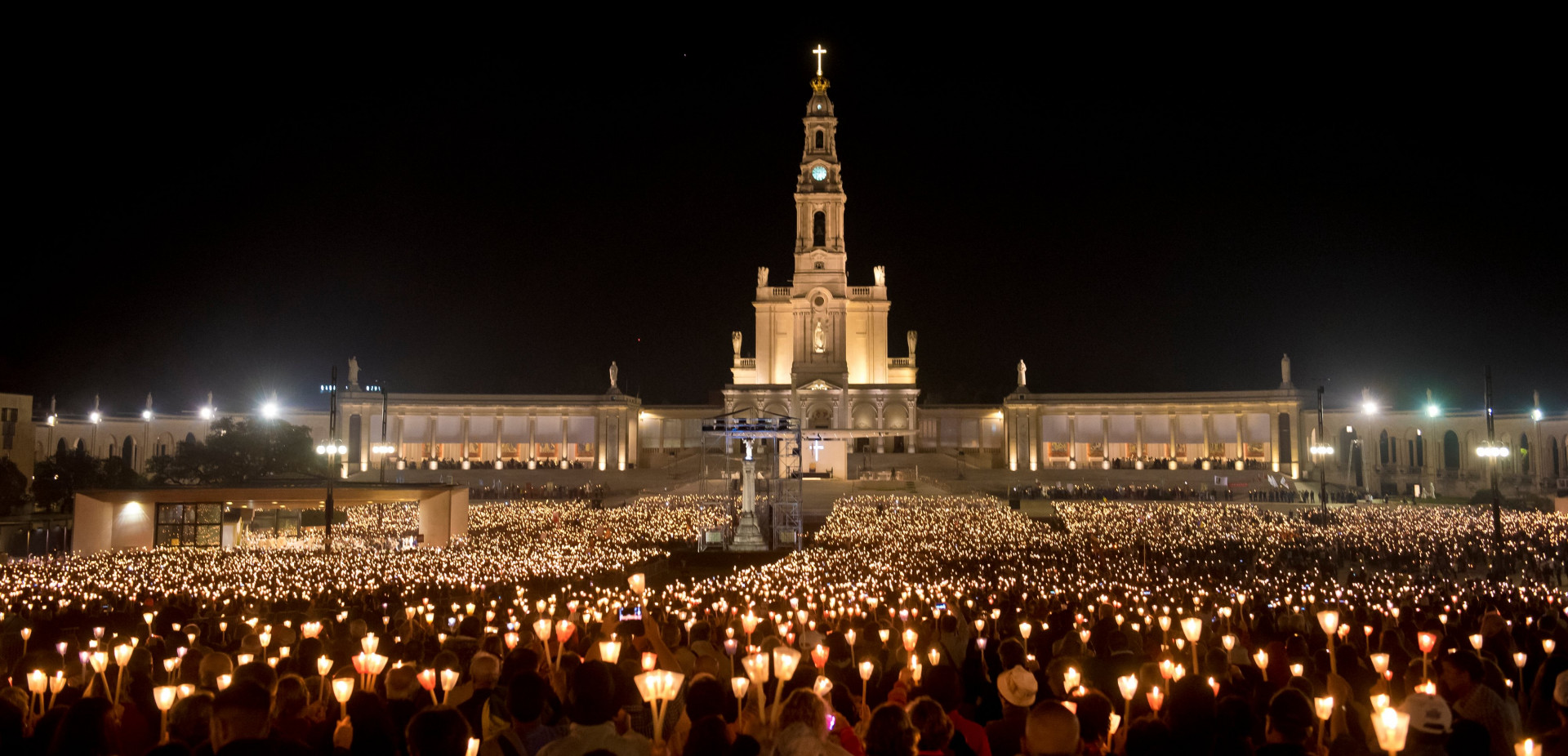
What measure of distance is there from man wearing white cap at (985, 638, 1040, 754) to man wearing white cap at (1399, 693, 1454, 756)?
7.05 feet

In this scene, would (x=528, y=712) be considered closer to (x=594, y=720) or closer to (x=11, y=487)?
(x=594, y=720)

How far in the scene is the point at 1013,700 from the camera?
775 cm

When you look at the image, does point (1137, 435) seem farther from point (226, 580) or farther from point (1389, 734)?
point (1389, 734)

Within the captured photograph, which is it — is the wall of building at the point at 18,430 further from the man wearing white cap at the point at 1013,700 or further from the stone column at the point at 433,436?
the man wearing white cap at the point at 1013,700

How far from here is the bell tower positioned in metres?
79.8

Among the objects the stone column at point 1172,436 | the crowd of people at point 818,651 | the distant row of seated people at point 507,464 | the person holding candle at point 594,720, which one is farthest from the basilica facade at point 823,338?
the person holding candle at point 594,720

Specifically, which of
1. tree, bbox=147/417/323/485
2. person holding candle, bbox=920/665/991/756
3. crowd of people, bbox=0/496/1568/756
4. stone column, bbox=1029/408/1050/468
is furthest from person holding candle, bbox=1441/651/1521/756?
stone column, bbox=1029/408/1050/468

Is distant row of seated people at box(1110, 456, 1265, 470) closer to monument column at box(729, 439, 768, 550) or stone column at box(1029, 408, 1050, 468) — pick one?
stone column at box(1029, 408, 1050, 468)

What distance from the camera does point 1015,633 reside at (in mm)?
13203

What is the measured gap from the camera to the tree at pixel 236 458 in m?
58.2

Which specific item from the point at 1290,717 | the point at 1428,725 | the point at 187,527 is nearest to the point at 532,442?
the point at 187,527

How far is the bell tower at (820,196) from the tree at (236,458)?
115ft

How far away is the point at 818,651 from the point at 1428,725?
4.69 metres

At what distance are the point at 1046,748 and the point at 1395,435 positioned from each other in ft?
257
